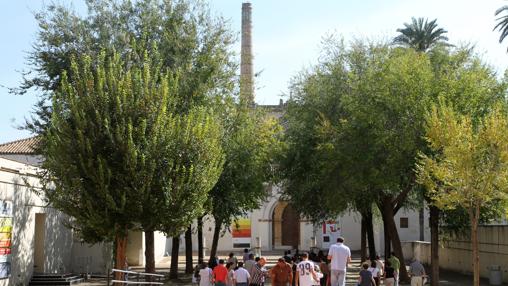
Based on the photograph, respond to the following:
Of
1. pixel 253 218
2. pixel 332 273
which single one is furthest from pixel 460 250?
pixel 253 218

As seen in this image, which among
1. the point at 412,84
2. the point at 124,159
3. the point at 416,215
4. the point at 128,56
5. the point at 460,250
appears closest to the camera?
the point at 124,159

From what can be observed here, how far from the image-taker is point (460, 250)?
3700cm

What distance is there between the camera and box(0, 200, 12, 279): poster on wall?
23906 millimetres

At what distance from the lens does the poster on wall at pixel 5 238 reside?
78.4 ft

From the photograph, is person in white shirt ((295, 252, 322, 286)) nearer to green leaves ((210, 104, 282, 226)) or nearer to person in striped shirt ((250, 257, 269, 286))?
person in striped shirt ((250, 257, 269, 286))

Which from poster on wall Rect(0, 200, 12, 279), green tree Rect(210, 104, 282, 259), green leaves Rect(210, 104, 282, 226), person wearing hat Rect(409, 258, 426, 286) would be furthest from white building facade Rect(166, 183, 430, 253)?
person wearing hat Rect(409, 258, 426, 286)

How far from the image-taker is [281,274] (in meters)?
18.2

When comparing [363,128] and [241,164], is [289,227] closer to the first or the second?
[241,164]

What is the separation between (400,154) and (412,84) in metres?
2.63

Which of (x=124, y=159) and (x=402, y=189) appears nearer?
(x=124, y=159)

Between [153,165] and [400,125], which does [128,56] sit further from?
[400,125]

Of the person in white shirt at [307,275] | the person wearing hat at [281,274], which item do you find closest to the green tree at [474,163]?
the person in white shirt at [307,275]

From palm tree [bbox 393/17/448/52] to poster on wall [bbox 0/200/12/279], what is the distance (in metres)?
35.0

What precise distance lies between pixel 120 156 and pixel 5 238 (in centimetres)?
829
